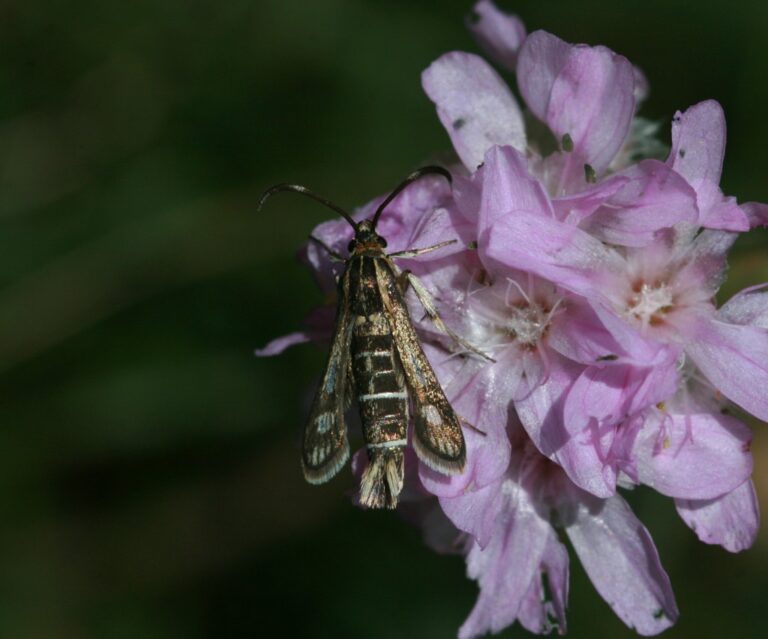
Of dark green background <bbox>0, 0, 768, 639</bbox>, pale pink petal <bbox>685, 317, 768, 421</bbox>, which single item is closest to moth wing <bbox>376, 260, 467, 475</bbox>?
pale pink petal <bbox>685, 317, 768, 421</bbox>

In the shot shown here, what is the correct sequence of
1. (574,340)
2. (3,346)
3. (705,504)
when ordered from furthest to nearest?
(3,346), (705,504), (574,340)

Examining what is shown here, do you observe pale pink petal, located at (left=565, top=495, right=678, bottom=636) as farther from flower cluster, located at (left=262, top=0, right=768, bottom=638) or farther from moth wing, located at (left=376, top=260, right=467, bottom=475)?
moth wing, located at (left=376, top=260, right=467, bottom=475)

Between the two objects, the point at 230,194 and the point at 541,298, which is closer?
the point at 541,298

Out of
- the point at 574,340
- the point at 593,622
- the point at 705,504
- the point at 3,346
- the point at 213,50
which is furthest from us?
the point at 213,50

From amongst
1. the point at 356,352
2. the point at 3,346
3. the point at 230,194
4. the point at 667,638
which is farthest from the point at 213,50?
the point at 667,638

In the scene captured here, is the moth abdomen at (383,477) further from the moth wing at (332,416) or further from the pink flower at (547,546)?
the pink flower at (547,546)

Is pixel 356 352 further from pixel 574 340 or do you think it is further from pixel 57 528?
pixel 57 528

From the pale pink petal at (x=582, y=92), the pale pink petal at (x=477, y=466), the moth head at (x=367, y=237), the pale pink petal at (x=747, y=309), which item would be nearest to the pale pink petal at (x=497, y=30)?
the pale pink petal at (x=582, y=92)
